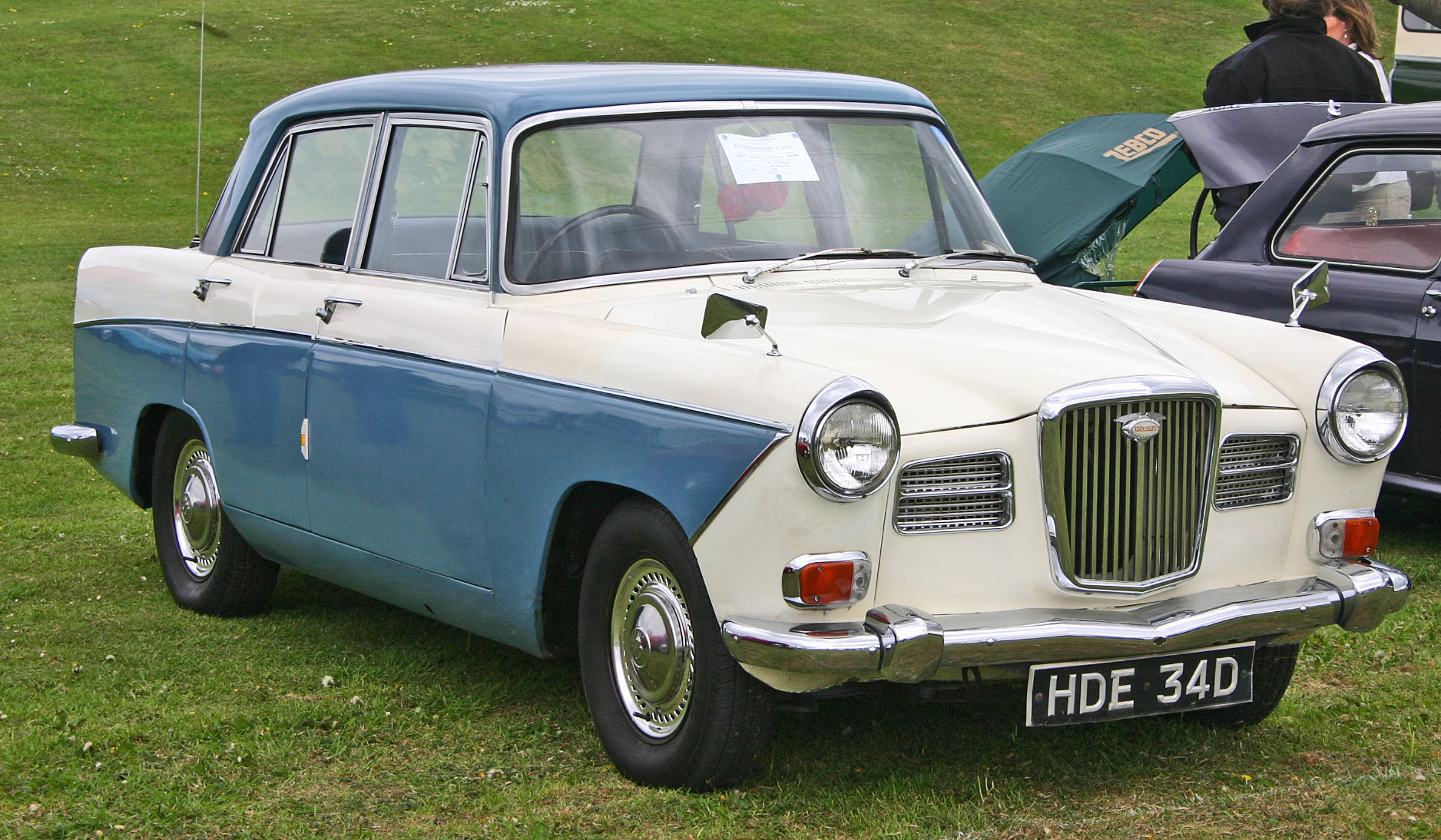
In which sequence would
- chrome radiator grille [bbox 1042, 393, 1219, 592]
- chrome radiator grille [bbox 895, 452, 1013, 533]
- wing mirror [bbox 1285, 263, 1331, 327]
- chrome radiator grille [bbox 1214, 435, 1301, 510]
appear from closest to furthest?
chrome radiator grille [bbox 895, 452, 1013, 533]
chrome radiator grille [bbox 1042, 393, 1219, 592]
chrome radiator grille [bbox 1214, 435, 1301, 510]
wing mirror [bbox 1285, 263, 1331, 327]

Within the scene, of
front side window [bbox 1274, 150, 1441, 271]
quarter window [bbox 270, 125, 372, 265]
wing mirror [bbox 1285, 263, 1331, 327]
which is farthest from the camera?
front side window [bbox 1274, 150, 1441, 271]

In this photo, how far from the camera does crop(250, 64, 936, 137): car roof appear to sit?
4746mm

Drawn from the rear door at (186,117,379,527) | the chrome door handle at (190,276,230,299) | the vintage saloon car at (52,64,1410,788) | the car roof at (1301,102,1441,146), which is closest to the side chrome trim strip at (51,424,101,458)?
the vintage saloon car at (52,64,1410,788)

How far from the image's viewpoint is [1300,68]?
7969 mm

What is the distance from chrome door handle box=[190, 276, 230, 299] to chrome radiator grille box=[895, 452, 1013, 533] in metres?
2.96

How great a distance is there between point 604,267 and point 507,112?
532mm

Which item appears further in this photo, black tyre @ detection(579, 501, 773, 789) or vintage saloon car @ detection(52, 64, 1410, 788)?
black tyre @ detection(579, 501, 773, 789)

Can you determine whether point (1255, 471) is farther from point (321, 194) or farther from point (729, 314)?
point (321, 194)

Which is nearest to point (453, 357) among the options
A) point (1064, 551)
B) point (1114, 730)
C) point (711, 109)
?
point (711, 109)

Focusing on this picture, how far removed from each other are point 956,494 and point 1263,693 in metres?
1.37

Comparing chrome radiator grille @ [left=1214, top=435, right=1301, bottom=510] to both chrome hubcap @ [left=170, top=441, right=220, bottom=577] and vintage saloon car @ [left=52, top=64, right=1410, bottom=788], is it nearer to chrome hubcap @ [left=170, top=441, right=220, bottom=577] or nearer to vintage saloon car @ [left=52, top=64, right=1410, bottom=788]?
vintage saloon car @ [left=52, top=64, right=1410, bottom=788]

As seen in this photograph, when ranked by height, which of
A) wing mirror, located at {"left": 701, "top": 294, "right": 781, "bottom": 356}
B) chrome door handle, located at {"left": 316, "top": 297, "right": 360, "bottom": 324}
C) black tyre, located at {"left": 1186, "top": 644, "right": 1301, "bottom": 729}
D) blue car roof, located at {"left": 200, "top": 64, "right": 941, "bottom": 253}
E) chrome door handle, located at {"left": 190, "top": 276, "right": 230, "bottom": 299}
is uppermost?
blue car roof, located at {"left": 200, "top": 64, "right": 941, "bottom": 253}

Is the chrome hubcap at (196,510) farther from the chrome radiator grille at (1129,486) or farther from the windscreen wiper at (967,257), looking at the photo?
the chrome radiator grille at (1129,486)

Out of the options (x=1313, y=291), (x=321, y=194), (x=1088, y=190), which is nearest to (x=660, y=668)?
(x=1313, y=291)
